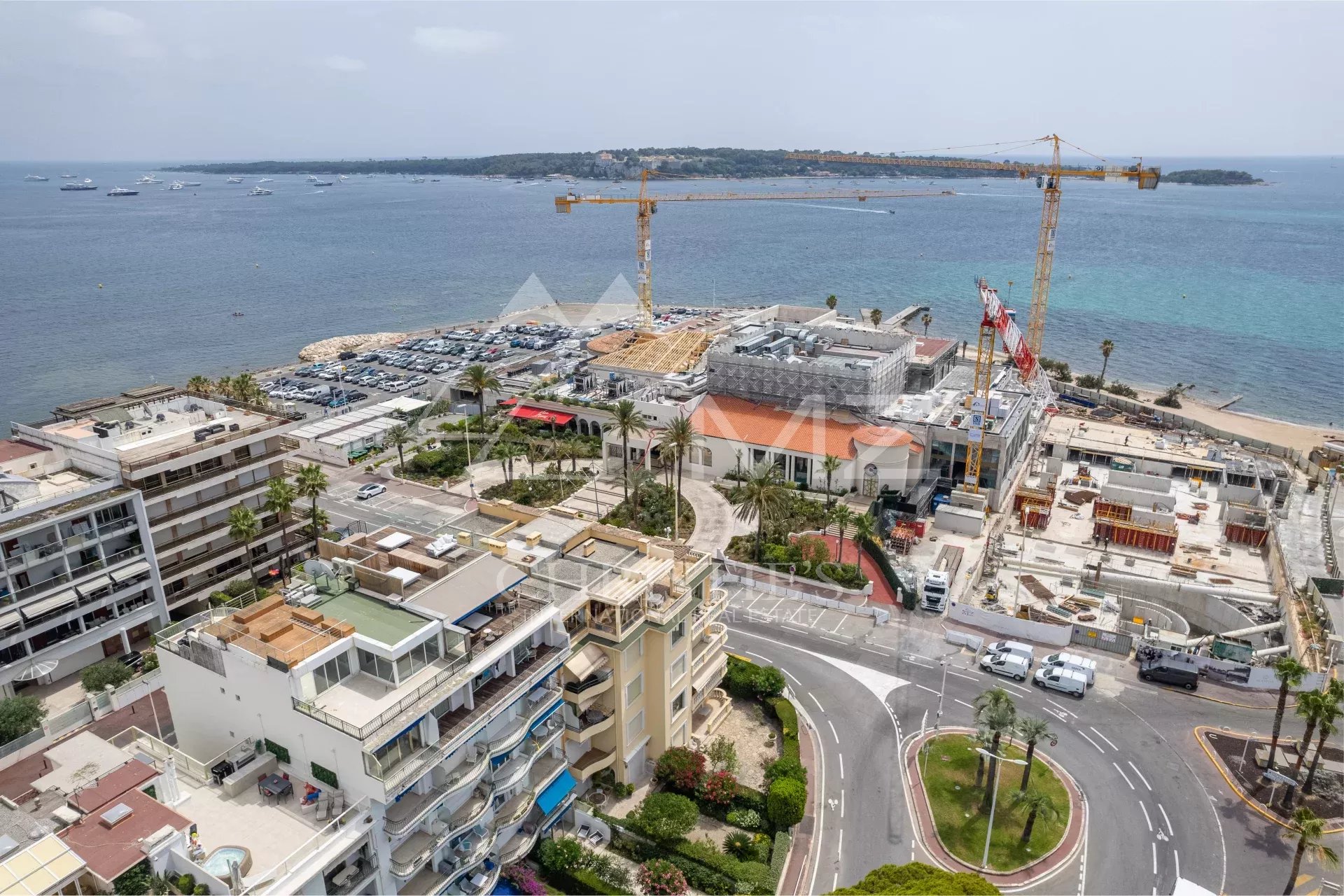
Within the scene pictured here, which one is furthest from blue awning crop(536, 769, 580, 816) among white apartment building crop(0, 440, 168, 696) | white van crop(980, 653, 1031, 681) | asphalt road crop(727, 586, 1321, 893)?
white apartment building crop(0, 440, 168, 696)

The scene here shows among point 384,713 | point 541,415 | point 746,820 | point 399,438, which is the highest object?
point 384,713

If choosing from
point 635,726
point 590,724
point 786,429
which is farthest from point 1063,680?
point 786,429

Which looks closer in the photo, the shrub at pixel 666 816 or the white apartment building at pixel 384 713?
the white apartment building at pixel 384 713

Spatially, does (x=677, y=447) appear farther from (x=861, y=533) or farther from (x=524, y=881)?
(x=524, y=881)

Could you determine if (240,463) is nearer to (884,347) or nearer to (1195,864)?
(1195,864)

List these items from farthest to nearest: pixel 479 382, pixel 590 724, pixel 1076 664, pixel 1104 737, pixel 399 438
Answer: pixel 479 382 → pixel 399 438 → pixel 1076 664 → pixel 1104 737 → pixel 590 724

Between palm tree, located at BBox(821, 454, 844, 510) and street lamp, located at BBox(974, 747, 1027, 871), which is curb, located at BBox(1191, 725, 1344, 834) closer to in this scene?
street lamp, located at BBox(974, 747, 1027, 871)

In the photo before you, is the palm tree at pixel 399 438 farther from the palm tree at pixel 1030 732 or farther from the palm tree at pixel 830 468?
the palm tree at pixel 1030 732

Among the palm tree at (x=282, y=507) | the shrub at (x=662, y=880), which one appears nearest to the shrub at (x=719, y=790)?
the shrub at (x=662, y=880)
